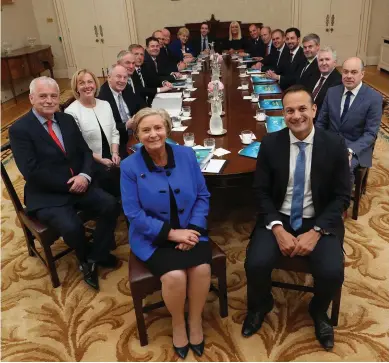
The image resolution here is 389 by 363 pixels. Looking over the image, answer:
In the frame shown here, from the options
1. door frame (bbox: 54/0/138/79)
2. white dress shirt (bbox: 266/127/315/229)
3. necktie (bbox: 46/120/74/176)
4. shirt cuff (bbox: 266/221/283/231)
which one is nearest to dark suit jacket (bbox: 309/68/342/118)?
white dress shirt (bbox: 266/127/315/229)

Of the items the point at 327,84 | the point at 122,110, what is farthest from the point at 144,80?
the point at 327,84

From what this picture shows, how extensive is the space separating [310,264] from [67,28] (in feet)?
28.9

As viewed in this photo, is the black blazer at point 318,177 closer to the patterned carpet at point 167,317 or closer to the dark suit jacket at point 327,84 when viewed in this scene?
the patterned carpet at point 167,317

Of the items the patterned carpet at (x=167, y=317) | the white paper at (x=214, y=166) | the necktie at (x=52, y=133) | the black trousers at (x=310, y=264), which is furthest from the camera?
the necktie at (x=52, y=133)

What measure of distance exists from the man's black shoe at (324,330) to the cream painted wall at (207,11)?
8142mm

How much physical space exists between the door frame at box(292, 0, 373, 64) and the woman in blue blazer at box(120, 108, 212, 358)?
310 inches

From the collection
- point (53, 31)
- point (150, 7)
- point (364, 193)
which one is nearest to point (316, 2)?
point (150, 7)

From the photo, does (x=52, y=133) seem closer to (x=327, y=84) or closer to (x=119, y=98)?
(x=119, y=98)

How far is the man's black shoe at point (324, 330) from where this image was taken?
6.41ft

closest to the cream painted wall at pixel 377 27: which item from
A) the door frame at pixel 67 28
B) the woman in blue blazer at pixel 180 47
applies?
the woman in blue blazer at pixel 180 47

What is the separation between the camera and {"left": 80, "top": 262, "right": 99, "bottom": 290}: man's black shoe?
249cm

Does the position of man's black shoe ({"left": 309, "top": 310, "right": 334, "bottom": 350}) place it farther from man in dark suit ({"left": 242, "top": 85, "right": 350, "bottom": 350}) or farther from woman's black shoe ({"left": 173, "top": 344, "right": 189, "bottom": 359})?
woman's black shoe ({"left": 173, "top": 344, "right": 189, "bottom": 359})

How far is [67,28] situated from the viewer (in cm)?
894

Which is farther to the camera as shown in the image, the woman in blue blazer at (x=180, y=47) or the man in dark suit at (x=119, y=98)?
the woman in blue blazer at (x=180, y=47)
